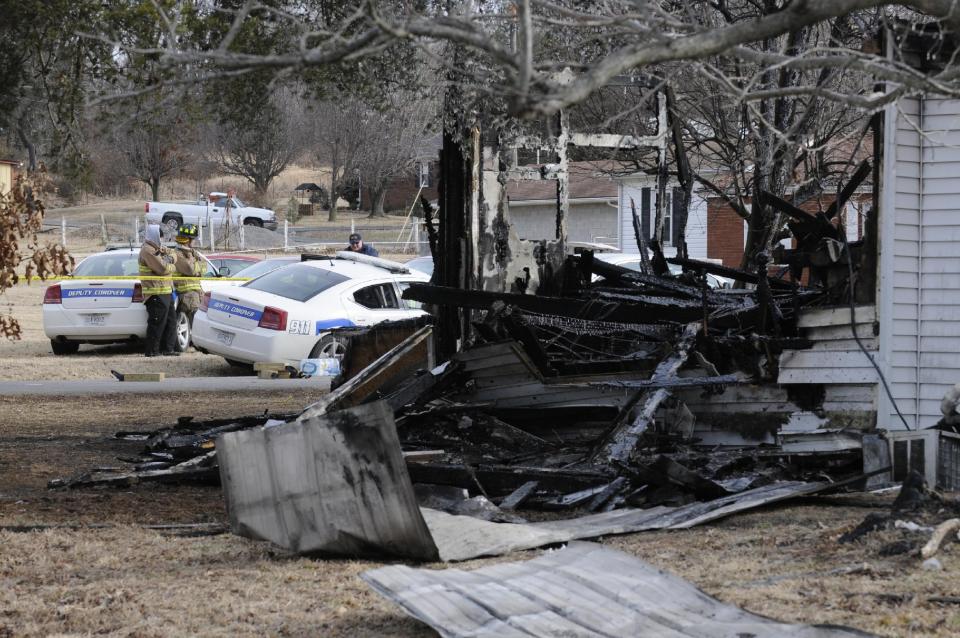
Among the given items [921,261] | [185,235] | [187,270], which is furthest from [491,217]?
[185,235]

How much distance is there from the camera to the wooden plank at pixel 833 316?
29.6 ft

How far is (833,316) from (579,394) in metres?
2.24

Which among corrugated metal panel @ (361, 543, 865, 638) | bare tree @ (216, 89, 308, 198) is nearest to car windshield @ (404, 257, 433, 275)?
corrugated metal panel @ (361, 543, 865, 638)

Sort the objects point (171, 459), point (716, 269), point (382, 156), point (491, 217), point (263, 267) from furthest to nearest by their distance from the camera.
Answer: point (382, 156) → point (263, 267) → point (716, 269) → point (491, 217) → point (171, 459)

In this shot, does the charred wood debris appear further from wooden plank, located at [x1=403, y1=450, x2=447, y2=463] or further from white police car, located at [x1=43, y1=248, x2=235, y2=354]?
white police car, located at [x1=43, y1=248, x2=235, y2=354]

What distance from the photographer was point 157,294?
1878 cm

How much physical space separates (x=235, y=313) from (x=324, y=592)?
11816mm

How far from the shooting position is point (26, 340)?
22.9m

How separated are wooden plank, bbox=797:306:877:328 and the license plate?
13344mm

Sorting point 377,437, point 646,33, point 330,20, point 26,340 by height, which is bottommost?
point 26,340

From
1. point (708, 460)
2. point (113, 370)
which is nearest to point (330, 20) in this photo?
point (708, 460)

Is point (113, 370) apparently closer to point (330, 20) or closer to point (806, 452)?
point (330, 20)

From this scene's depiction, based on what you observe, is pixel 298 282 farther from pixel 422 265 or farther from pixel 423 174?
pixel 423 174

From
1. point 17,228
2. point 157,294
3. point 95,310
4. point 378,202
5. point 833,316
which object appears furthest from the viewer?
point 378,202
